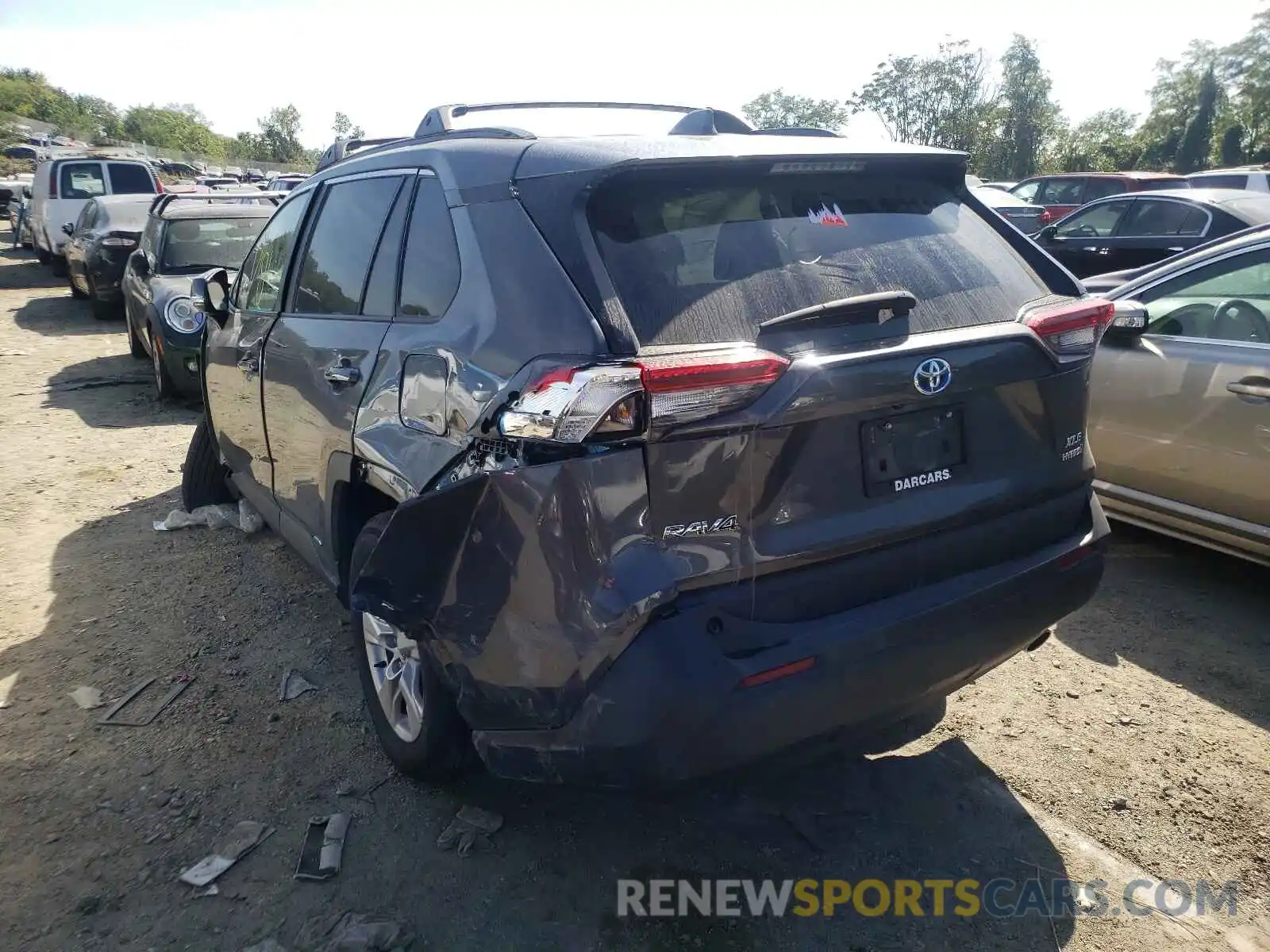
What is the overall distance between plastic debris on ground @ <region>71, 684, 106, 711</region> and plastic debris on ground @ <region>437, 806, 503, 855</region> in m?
1.70

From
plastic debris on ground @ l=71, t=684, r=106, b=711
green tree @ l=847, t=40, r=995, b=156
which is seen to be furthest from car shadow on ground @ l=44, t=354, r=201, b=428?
green tree @ l=847, t=40, r=995, b=156

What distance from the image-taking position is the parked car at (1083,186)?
52.8 ft

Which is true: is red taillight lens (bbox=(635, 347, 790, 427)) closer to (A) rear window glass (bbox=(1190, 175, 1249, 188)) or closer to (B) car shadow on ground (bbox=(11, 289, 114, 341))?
(B) car shadow on ground (bbox=(11, 289, 114, 341))

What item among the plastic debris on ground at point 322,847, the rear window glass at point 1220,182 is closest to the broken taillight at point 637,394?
the plastic debris on ground at point 322,847

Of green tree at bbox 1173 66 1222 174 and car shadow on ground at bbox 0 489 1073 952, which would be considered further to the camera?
green tree at bbox 1173 66 1222 174

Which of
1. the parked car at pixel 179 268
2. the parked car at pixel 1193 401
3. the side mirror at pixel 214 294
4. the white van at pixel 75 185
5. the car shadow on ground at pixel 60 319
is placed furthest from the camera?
the white van at pixel 75 185

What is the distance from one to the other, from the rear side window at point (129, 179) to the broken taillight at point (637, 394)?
58.8 feet

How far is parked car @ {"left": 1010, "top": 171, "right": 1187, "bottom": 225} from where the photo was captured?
52.8 feet

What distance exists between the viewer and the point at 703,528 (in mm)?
2109

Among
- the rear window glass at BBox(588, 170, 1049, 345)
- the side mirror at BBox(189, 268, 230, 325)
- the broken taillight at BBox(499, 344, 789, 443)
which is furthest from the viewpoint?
the side mirror at BBox(189, 268, 230, 325)

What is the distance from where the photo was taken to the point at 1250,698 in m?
3.45

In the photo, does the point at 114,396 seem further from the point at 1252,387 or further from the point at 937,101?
the point at 937,101

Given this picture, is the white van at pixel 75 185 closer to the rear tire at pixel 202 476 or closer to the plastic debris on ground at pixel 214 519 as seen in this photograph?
the rear tire at pixel 202 476

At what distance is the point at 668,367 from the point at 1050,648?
2647mm
